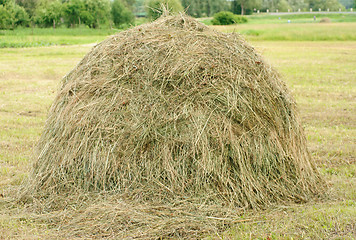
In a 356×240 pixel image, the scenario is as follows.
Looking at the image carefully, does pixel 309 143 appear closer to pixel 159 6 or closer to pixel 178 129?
pixel 178 129

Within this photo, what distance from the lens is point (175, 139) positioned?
479 centimetres

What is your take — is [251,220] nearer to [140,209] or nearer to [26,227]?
[140,209]

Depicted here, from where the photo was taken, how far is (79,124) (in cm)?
508

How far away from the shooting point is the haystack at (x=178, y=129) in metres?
4.78

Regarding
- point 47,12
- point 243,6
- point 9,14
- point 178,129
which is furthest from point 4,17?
point 178,129

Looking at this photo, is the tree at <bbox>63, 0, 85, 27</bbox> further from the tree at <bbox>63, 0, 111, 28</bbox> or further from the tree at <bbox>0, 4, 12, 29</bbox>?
the tree at <bbox>0, 4, 12, 29</bbox>

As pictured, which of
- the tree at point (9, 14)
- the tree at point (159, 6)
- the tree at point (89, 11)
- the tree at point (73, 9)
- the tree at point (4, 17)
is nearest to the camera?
the tree at point (159, 6)

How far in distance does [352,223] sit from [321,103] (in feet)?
27.3

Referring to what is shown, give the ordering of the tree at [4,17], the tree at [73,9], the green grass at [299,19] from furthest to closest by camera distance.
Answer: the tree at [73,9] < the green grass at [299,19] < the tree at [4,17]

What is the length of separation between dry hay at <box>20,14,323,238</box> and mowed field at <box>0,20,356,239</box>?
0.33 meters

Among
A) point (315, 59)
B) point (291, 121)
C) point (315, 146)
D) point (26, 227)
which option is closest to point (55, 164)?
point (26, 227)

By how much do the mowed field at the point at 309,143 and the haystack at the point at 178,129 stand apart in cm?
45

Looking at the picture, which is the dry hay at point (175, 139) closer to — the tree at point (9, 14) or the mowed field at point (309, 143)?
the mowed field at point (309, 143)

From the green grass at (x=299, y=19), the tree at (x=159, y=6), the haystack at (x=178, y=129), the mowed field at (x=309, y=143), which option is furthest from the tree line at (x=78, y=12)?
the haystack at (x=178, y=129)
